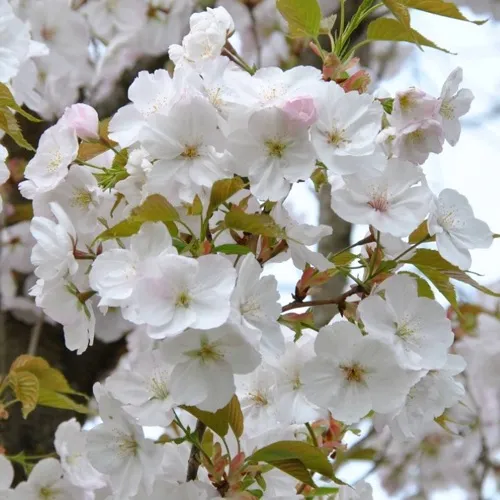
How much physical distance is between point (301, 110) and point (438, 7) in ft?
0.65

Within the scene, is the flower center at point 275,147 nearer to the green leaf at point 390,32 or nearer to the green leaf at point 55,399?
the green leaf at point 390,32

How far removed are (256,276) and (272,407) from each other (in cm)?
20

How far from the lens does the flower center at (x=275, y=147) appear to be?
728 mm

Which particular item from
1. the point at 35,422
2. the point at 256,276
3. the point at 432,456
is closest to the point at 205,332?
the point at 256,276

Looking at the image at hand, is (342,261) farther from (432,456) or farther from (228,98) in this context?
(432,456)

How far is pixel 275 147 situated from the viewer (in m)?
0.73

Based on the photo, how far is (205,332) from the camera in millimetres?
663

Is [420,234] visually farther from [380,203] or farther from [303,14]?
[303,14]

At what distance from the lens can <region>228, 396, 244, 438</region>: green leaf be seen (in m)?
0.78

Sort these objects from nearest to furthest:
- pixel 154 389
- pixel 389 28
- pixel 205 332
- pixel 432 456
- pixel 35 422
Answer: pixel 205 332, pixel 154 389, pixel 389 28, pixel 35 422, pixel 432 456

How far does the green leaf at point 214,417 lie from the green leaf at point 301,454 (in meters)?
0.04

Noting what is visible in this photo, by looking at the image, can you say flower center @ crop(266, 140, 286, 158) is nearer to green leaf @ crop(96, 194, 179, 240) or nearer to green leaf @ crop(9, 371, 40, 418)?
green leaf @ crop(96, 194, 179, 240)

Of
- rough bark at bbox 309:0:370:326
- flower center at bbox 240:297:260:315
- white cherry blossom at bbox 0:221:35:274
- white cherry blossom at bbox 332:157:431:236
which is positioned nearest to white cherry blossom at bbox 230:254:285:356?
flower center at bbox 240:297:260:315

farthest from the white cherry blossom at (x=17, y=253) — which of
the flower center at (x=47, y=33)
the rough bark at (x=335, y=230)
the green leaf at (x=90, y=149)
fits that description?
the green leaf at (x=90, y=149)
